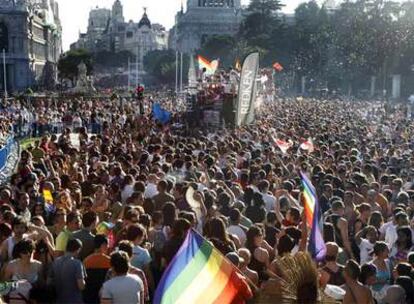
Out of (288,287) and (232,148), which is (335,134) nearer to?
(232,148)

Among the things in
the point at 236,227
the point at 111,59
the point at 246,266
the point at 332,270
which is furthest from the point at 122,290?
A: the point at 111,59

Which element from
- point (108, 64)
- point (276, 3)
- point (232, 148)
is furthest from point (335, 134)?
point (108, 64)

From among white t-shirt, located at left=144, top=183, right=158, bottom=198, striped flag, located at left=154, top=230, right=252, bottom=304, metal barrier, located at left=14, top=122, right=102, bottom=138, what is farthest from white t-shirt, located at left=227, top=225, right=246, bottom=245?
metal barrier, located at left=14, top=122, right=102, bottom=138

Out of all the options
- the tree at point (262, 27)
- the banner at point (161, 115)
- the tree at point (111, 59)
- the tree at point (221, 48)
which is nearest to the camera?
the banner at point (161, 115)

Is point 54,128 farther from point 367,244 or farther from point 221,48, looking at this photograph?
point 221,48

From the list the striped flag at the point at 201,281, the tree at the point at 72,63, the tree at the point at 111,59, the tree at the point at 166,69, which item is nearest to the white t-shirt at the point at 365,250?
the striped flag at the point at 201,281

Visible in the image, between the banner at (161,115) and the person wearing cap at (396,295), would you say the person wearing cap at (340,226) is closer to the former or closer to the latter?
the person wearing cap at (396,295)

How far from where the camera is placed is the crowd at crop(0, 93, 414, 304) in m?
7.32

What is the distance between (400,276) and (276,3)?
382ft

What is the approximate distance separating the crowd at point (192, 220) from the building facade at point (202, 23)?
13065 centimetres

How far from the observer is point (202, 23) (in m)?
150

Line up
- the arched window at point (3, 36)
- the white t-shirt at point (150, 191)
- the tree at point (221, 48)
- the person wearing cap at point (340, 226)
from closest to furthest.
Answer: the person wearing cap at point (340, 226) → the white t-shirt at point (150, 191) → the arched window at point (3, 36) → the tree at point (221, 48)

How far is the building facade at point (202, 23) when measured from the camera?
485ft

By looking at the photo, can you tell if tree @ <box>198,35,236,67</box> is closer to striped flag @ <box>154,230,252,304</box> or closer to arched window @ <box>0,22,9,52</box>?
arched window @ <box>0,22,9,52</box>
